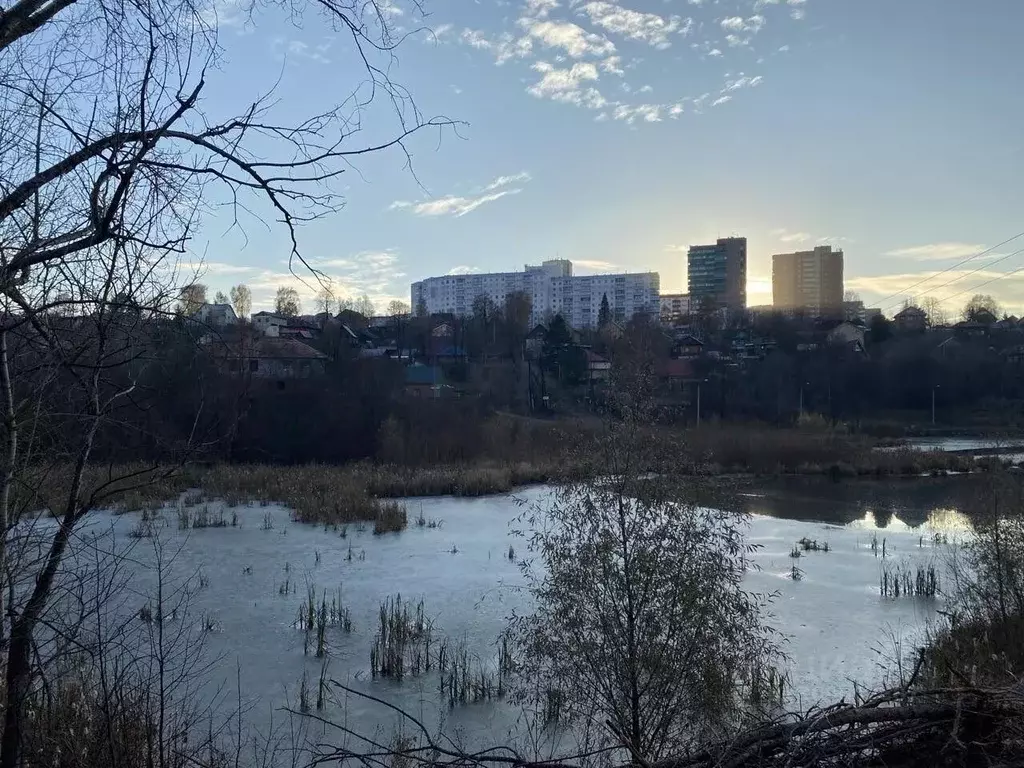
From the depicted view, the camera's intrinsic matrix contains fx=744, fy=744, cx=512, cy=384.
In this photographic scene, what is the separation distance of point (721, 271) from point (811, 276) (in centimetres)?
1236

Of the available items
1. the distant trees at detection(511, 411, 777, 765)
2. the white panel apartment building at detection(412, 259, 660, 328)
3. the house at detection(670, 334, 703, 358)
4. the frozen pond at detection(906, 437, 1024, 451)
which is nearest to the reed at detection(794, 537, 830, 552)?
the distant trees at detection(511, 411, 777, 765)

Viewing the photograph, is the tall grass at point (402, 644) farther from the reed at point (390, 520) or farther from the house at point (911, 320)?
the house at point (911, 320)

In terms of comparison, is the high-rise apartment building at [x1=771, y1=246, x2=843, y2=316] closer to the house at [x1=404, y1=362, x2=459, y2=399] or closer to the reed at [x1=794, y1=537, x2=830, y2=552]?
Answer: the house at [x1=404, y1=362, x2=459, y2=399]

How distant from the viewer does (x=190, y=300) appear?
2744 millimetres

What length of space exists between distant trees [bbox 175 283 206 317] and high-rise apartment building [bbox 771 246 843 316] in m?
82.6

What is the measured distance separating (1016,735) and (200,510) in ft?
52.8

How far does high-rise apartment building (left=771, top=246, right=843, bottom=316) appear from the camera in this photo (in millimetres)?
80812

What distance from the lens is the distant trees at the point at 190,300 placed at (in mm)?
2686

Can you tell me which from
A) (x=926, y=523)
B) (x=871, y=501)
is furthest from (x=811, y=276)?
(x=926, y=523)

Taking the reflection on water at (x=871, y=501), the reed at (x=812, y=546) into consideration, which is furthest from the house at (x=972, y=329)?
the reed at (x=812, y=546)

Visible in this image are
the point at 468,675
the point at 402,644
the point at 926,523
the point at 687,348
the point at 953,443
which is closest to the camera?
the point at 468,675

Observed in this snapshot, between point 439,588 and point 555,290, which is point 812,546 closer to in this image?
point 439,588

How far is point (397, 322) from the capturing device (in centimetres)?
5131

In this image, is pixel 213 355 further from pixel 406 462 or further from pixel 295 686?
pixel 406 462
